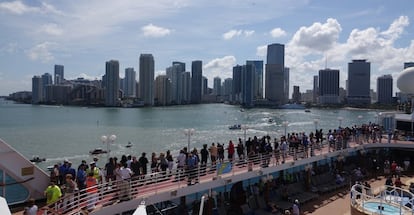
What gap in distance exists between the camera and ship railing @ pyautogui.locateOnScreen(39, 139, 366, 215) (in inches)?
488

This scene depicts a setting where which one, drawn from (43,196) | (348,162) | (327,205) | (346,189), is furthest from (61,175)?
(348,162)

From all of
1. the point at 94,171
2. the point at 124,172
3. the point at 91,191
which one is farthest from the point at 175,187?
the point at 91,191

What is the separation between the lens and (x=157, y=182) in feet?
54.0

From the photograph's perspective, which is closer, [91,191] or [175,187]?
[91,191]

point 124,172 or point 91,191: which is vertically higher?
point 124,172

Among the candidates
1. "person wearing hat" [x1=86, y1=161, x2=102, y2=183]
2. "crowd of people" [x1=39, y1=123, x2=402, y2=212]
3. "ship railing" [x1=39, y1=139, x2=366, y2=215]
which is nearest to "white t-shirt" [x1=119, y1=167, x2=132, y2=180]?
"crowd of people" [x1=39, y1=123, x2=402, y2=212]

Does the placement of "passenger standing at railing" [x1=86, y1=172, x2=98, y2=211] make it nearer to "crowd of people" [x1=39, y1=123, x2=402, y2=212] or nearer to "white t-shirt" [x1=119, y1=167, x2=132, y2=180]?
"crowd of people" [x1=39, y1=123, x2=402, y2=212]

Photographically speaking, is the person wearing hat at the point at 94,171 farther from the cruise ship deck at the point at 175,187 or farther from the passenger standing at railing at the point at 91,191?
the cruise ship deck at the point at 175,187

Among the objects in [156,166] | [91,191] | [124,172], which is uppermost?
[124,172]

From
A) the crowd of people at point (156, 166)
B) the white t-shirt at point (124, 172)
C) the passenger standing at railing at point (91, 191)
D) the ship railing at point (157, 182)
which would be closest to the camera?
the ship railing at point (157, 182)

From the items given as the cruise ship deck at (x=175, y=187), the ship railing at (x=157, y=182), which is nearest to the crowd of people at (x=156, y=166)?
the ship railing at (x=157, y=182)

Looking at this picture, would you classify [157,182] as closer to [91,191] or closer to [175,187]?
[175,187]

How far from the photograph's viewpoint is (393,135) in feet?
110

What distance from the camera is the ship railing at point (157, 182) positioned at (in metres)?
12.4
